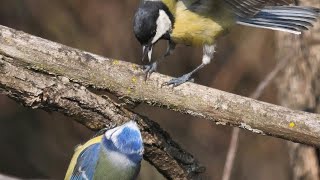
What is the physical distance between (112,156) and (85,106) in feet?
0.83

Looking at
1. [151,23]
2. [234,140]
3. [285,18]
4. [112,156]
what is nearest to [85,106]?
[112,156]

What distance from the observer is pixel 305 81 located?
274 cm

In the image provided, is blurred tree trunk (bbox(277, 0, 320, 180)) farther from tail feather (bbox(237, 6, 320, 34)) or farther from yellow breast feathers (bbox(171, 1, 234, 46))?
yellow breast feathers (bbox(171, 1, 234, 46))

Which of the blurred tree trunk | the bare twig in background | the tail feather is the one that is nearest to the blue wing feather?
the bare twig in background

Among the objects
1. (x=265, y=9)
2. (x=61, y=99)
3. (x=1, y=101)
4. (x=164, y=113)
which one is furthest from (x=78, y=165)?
(x=1, y=101)

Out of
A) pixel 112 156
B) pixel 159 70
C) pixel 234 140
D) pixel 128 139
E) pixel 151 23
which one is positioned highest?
pixel 151 23

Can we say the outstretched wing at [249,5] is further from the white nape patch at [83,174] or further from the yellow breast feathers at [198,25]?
the white nape patch at [83,174]

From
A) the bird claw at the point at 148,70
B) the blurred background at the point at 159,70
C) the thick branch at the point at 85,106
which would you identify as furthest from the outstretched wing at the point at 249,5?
the blurred background at the point at 159,70

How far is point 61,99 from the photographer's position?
1.83m

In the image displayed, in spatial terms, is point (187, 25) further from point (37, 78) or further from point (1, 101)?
point (1, 101)

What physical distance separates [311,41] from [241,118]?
0.90 meters

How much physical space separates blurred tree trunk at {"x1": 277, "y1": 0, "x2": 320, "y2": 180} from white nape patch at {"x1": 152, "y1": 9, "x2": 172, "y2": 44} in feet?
1.80

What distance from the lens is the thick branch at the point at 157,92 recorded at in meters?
1.90

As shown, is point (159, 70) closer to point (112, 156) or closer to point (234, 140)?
point (234, 140)
